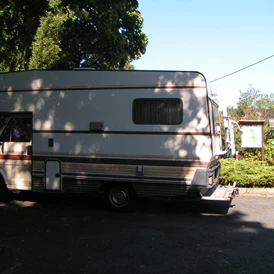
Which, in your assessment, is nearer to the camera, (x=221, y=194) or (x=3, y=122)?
(x=221, y=194)

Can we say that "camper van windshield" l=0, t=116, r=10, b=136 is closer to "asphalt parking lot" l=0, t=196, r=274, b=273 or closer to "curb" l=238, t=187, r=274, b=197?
"asphalt parking lot" l=0, t=196, r=274, b=273

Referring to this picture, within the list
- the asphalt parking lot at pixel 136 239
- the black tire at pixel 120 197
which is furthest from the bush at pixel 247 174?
the black tire at pixel 120 197

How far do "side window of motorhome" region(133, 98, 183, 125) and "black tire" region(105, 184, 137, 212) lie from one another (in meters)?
1.41

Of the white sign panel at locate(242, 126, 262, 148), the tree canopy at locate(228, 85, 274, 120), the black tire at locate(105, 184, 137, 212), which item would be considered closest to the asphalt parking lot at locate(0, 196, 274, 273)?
the black tire at locate(105, 184, 137, 212)

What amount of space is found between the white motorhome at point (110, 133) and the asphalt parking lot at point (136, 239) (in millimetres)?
528

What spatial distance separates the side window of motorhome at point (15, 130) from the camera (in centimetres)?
745

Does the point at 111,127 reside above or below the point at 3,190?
above

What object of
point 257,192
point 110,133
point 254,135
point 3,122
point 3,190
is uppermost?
point 3,122

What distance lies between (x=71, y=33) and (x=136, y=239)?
7437 millimetres

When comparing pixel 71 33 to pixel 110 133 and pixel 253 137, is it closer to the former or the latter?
pixel 110 133

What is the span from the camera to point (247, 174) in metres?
9.27

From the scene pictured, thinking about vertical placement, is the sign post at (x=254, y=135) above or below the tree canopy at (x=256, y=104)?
below

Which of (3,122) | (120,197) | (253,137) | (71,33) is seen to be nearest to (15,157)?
(3,122)

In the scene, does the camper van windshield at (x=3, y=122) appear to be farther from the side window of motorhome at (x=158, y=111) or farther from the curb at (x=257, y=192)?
the curb at (x=257, y=192)
